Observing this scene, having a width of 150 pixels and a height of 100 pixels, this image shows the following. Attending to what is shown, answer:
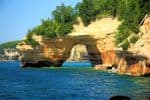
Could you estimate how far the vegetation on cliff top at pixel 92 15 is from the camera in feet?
236

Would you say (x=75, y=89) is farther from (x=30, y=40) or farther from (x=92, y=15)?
(x=30, y=40)

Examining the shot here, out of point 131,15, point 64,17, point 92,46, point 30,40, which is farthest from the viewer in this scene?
point 64,17

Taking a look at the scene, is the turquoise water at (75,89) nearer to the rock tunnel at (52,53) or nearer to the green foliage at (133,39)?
the green foliage at (133,39)

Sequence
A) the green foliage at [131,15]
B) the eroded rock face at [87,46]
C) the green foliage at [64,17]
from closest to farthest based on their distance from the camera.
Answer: the green foliage at [131,15] → the eroded rock face at [87,46] → the green foliage at [64,17]

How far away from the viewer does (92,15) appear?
9075 cm

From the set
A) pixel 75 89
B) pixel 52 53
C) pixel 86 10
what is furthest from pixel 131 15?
pixel 75 89

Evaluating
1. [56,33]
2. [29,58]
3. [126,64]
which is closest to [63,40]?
[56,33]

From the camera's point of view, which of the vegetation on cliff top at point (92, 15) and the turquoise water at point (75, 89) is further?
the vegetation on cliff top at point (92, 15)

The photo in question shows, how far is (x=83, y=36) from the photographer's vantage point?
84125mm

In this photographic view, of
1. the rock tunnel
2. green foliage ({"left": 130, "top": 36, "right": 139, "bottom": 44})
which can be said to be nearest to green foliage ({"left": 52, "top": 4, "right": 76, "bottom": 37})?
the rock tunnel

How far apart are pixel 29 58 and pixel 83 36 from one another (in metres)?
13.2

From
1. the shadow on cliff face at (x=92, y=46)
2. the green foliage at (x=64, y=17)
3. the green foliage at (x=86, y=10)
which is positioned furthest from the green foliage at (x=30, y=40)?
the green foliage at (x=86, y=10)

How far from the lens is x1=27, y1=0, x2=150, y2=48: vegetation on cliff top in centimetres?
7194

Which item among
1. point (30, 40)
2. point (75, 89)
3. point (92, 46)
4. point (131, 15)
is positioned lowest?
point (75, 89)
